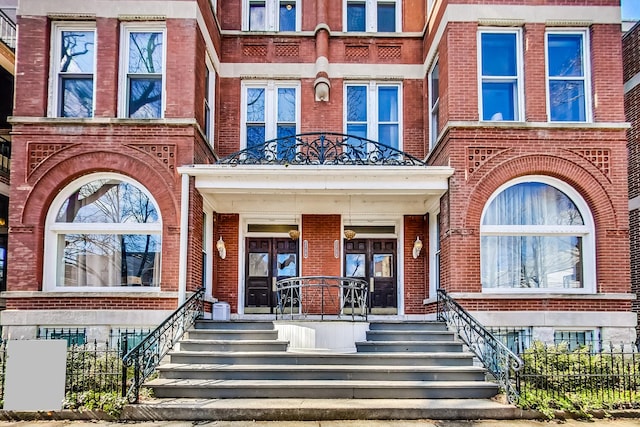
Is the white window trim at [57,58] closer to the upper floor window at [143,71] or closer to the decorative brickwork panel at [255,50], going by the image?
the upper floor window at [143,71]

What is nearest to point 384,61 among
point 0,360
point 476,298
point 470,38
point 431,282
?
point 470,38

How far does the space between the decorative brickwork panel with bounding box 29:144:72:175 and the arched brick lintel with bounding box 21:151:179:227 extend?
275mm

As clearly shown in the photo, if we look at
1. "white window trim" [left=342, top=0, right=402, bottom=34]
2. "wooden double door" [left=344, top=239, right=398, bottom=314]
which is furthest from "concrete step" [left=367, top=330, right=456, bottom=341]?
"white window trim" [left=342, top=0, right=402, bottom=34]

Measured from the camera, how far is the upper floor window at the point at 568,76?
39.0ft

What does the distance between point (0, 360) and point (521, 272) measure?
1025 cm

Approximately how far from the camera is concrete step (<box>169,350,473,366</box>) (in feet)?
31.2

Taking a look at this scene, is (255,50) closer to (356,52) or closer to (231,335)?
(356,52)

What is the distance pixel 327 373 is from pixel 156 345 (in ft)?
10.4

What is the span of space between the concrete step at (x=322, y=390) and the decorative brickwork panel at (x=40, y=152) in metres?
5.64

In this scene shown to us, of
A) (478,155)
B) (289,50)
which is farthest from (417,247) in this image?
(289,50)

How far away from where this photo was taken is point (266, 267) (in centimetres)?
1410

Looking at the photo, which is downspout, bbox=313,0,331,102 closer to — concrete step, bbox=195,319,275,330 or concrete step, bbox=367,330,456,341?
concrete step, bbox=195,319,275,330

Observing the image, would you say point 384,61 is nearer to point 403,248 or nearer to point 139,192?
point 403,248

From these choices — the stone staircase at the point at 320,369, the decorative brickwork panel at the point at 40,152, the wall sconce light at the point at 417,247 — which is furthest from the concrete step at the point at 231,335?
the decorative brickwork panel at the point at 40,152
